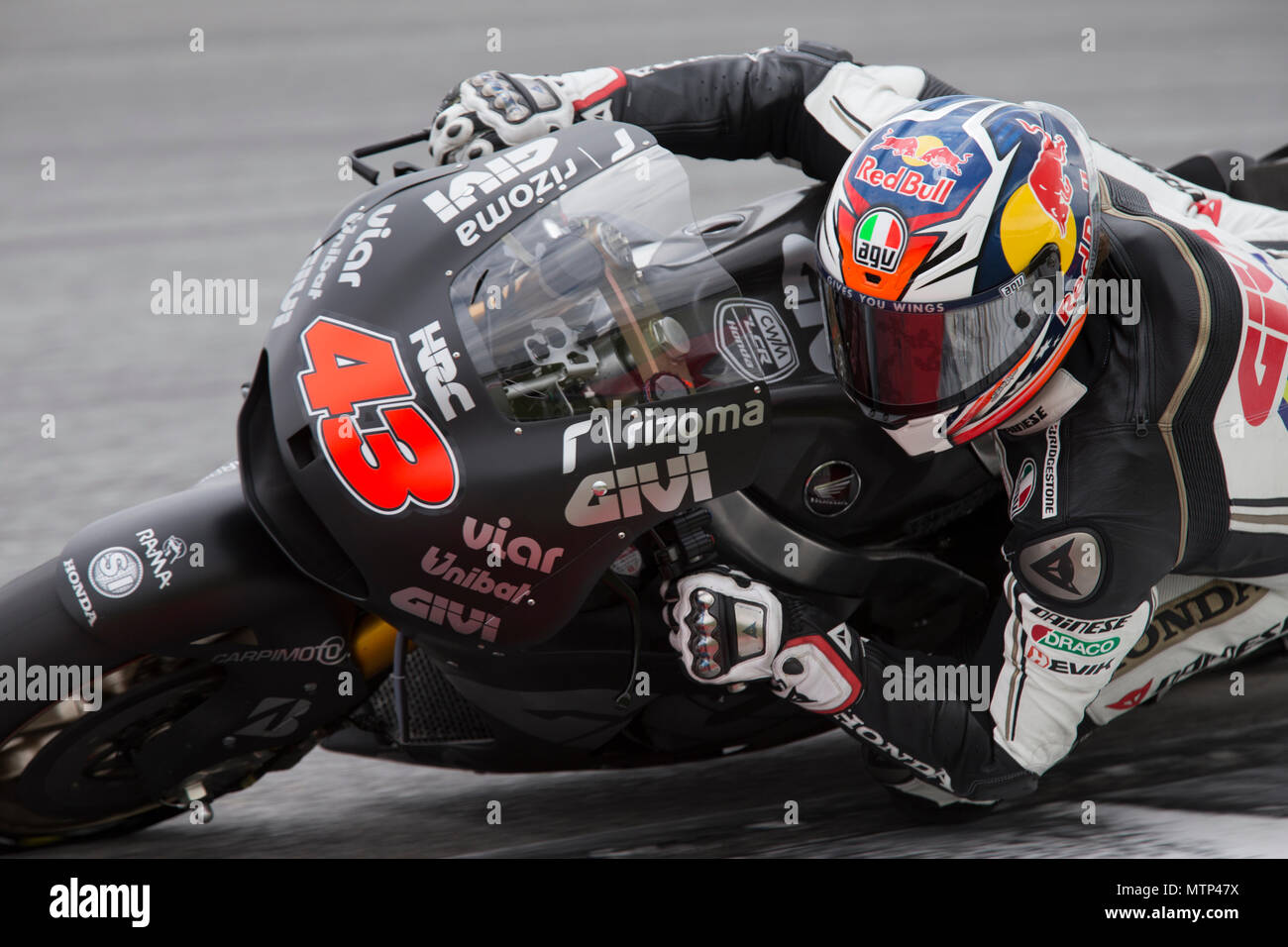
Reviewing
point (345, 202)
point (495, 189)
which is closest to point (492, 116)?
point (495, 189)

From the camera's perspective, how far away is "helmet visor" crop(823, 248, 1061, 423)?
2408 millimetres

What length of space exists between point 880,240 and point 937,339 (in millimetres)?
188

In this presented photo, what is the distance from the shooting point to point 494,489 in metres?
2.20

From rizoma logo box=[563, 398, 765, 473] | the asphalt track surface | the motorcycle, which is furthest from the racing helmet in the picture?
the asphalt track surface

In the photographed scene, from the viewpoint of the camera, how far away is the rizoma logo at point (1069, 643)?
2.58 m

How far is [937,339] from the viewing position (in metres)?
2.42

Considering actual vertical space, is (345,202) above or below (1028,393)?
above

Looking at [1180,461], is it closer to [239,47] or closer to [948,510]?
[948,510]

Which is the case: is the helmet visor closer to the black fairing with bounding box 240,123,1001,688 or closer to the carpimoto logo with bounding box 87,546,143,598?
the black fairing with bounding box 240,123,1001,688

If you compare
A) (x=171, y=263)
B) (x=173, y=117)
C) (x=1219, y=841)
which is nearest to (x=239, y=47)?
(x=173, y=117)

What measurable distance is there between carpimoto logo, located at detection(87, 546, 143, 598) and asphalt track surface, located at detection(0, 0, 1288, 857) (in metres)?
0.67

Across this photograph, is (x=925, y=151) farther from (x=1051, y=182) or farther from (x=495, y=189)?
(x=495, y=189)

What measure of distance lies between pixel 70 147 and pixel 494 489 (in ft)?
20.4

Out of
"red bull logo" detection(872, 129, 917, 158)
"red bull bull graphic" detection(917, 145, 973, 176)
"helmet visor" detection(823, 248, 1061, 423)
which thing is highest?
"red bull logo" detection(872, 129, 917, 158)
